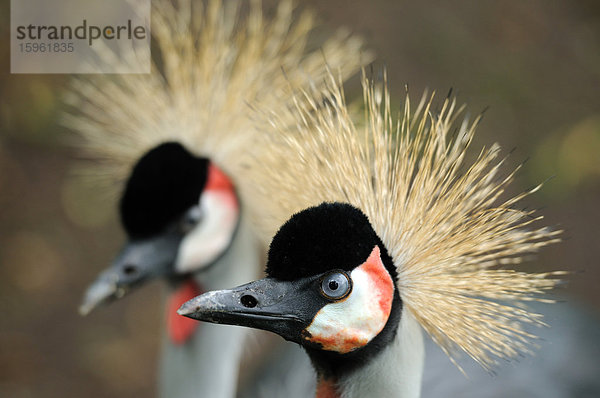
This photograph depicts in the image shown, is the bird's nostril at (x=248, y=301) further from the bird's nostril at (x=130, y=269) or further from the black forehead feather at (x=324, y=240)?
the bird's nostril at (x=130, y=269)

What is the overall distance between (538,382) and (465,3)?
6.98 feet

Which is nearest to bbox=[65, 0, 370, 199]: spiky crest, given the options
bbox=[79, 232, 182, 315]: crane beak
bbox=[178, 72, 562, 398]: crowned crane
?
bbox=[79, 232, 182, 315]: crane beak

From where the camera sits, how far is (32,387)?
263 cm

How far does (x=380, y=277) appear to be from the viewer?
944mm

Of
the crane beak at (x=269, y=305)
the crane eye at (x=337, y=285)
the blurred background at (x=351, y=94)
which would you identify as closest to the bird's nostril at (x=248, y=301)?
the crane beak at (x=269, y=305)

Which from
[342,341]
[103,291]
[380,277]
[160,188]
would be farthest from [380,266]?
[103,291]

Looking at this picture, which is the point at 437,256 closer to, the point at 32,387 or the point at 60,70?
the point at 32,387

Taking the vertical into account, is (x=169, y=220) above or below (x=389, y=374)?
above

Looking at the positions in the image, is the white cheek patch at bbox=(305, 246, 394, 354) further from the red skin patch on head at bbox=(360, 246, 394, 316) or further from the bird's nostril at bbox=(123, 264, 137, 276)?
the bird's nostril at bbox=(123, 264, 137, 276)

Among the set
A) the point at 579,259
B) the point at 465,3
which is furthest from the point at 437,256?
the point at 465,3

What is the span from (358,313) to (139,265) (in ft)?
2.28

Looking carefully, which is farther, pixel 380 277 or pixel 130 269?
pixel 130 269

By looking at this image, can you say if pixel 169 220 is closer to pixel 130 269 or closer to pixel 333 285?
pixel 130 269

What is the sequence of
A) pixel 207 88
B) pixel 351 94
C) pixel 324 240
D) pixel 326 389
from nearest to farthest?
pixel 324 240 < pixel 326 389 < pixel 207 88 < pixel 351 94
